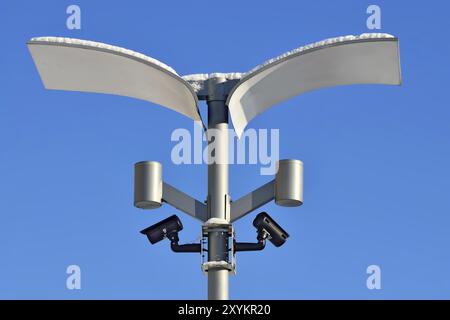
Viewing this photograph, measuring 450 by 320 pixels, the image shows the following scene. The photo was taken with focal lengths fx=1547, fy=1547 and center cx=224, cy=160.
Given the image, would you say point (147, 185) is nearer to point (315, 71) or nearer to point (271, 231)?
point (271, 231)

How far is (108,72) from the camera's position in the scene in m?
21.2

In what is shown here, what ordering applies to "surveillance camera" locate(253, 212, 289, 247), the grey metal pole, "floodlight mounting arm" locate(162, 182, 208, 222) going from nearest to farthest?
the grey metal pole < "surveillance camera" locate(253, 212, 289, 247) < "floodlight mounting arm" locate(162, 182, 208, 222)

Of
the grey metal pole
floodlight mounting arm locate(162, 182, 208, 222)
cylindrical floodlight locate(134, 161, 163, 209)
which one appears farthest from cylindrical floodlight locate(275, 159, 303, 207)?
cylindrical floodlight locate(134, 161, 163, 209)

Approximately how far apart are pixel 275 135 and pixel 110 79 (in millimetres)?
2404

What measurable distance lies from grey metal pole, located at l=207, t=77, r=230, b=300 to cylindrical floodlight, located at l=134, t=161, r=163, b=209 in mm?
744

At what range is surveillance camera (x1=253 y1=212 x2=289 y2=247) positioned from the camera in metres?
20.3

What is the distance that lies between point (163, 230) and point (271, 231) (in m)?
1.43

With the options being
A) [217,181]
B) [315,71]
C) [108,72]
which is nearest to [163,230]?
[217,181]

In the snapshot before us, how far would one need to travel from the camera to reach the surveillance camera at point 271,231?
66.5 ft

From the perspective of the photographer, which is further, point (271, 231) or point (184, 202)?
point (184, 202)

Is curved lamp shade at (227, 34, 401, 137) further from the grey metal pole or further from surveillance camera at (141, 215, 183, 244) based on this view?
surveillance camera at (141, 215, 183, 244)

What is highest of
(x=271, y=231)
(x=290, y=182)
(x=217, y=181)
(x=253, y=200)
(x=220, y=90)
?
(x=220, y=90)

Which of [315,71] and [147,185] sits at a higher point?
[315,71]
